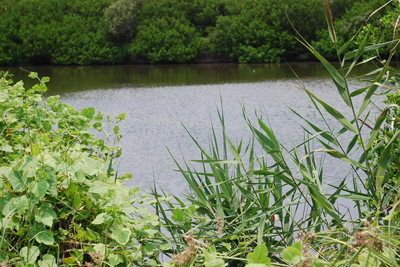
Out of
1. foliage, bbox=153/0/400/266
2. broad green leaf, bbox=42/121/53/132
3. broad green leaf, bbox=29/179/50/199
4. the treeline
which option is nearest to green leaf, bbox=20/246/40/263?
broad green leaf, bbox=29/179/50/199

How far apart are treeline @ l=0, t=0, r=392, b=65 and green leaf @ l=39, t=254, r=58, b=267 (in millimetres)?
31553

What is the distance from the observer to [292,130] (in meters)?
10.1

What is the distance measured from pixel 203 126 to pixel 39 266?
30.9 ft

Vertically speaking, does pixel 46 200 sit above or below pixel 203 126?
above

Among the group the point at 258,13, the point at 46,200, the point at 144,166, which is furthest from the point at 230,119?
the point at 258,13

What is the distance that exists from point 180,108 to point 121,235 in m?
12.3

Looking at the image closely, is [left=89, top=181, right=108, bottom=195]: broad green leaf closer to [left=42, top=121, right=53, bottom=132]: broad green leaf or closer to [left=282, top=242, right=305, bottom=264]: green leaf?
[left=282, top=242, right=305, bottom=264]: green leaf

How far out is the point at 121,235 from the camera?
1.60 m

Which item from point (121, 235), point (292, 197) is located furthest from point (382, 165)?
point (121, 235)

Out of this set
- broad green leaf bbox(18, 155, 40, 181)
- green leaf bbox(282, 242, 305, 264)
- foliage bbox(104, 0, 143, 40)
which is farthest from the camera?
foliage bbox(104, 0, 143, 40)

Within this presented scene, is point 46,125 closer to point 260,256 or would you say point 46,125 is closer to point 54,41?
point 260,256

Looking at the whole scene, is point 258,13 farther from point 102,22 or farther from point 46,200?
point 46,200

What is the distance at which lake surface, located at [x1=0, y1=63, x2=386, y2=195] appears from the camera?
7.61 metres

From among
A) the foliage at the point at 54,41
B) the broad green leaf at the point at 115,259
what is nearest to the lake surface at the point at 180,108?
the broad green leaf at the point at 115,259
